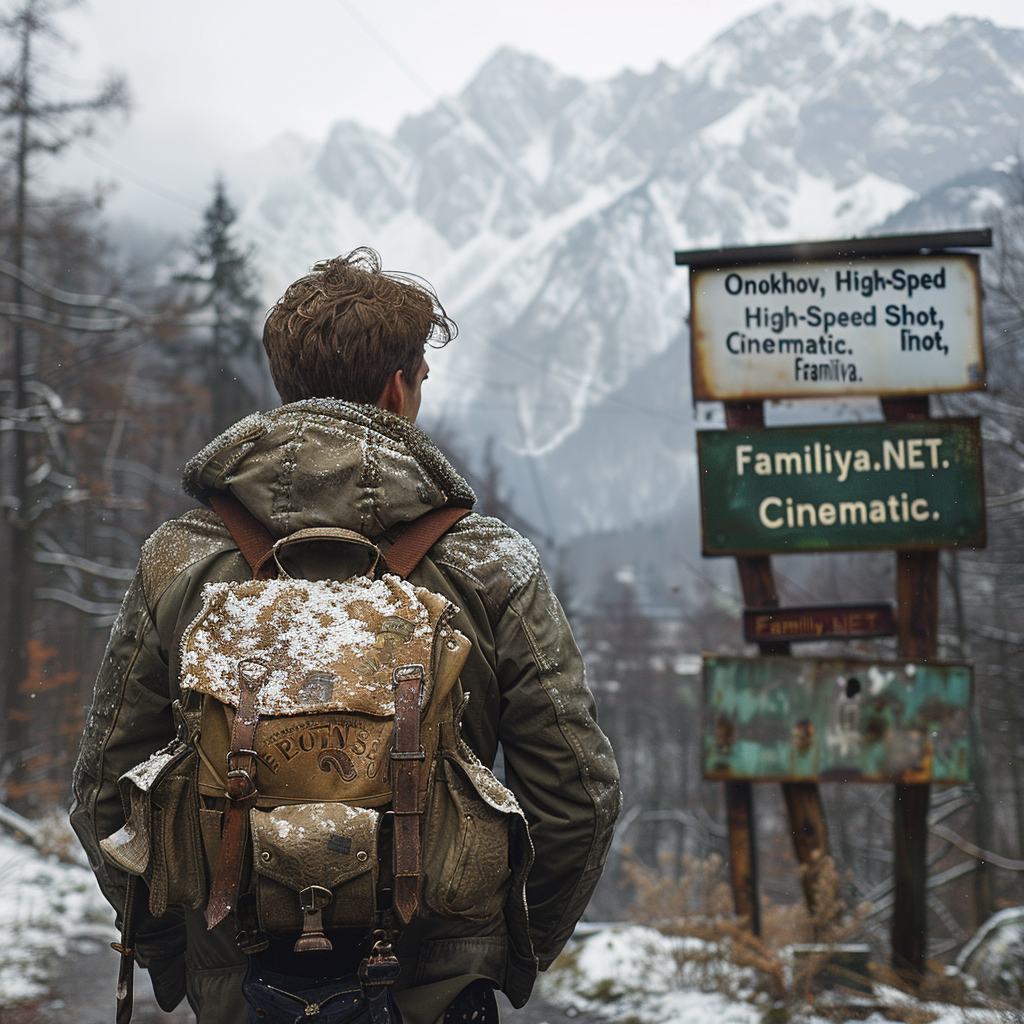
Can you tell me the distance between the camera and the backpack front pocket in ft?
3.96

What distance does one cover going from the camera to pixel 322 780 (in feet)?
4.08

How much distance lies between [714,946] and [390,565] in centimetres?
388

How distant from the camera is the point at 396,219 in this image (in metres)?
93.2

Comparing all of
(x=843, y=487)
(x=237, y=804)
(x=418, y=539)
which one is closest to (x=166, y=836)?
(x=237, y=804)

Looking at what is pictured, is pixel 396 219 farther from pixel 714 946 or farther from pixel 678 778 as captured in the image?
pixel 714 946

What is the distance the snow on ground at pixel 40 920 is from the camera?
16.8 feet

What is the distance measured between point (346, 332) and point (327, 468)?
Result: 0.30 m

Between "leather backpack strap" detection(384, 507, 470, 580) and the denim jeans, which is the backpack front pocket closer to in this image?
the denim jeans

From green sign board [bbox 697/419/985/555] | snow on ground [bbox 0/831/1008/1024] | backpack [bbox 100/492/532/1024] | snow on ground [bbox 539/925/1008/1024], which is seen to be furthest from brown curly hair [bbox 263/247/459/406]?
snow on ground [bbox 539/925/1008/1024]

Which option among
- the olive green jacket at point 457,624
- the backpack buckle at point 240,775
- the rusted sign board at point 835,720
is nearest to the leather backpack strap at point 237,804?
the backpack buckle at point 240,775

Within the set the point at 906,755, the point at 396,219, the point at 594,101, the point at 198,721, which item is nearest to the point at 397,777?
the point at 198,721

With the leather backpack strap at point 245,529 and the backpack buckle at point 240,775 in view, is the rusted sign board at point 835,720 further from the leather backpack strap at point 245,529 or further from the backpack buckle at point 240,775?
the backpack buckle at point 240,775

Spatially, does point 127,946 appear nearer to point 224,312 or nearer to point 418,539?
point 418,539

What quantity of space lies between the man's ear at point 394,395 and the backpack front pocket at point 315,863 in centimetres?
71
